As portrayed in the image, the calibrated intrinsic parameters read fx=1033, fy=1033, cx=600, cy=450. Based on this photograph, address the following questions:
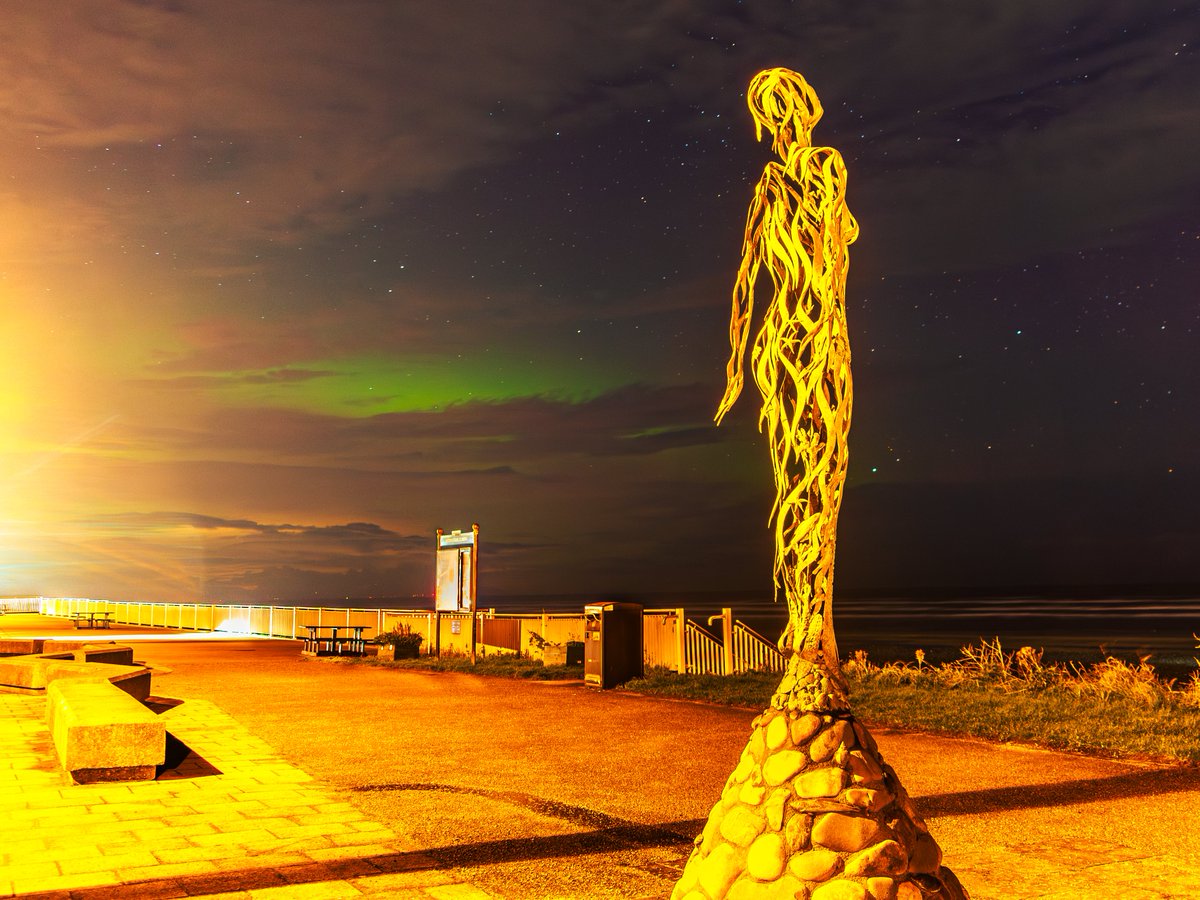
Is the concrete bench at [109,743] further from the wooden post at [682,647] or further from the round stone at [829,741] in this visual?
the wooden post at [682,647]

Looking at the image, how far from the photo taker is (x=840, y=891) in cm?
286

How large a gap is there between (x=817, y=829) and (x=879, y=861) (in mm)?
185

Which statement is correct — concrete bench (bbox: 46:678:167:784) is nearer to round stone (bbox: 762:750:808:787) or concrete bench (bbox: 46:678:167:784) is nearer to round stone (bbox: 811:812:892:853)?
round stone (bbox: 762:750:808:787)

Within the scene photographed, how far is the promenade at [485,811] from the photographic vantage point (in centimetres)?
528

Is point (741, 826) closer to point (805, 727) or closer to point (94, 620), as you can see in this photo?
point (805, 727)

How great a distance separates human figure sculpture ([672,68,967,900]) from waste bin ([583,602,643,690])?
39.8ft

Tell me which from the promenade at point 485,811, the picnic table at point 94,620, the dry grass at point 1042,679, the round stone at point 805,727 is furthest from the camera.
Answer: the picnic table at point 94,620

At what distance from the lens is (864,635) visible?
59438 millimetres

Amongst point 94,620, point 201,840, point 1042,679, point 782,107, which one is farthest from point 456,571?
point 94,620

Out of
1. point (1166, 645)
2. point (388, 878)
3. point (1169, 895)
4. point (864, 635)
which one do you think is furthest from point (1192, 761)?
point (864, 635)

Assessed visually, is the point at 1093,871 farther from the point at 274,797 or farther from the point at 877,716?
the point at 877,716

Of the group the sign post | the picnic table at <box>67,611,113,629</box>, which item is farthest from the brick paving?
the picnic table at <box>67,611,113,629</box>

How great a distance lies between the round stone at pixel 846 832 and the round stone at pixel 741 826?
0.18 m

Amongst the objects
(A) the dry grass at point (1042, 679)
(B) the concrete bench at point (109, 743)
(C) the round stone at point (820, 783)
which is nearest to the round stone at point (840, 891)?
(C) the round stone at point (820, 783)
